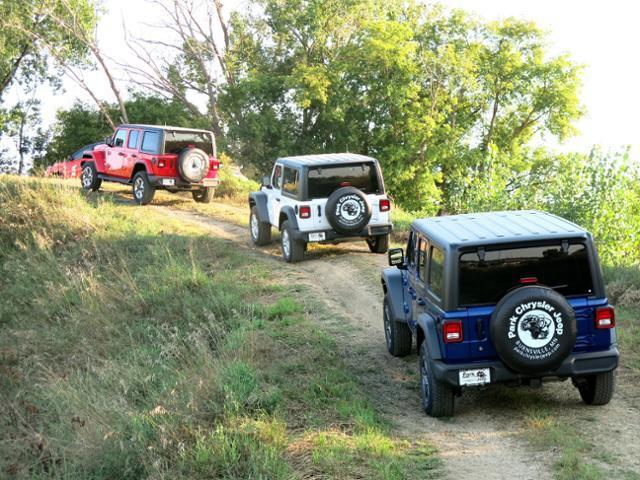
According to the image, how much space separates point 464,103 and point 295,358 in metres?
33.2

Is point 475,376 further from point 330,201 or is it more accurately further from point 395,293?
point 330,201

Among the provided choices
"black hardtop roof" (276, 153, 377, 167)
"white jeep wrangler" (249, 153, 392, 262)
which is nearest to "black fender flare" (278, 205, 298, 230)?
"white jeep wrangler" (249, 153, 392, 262)

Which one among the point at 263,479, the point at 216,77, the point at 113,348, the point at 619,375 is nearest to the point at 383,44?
the point at 216,77

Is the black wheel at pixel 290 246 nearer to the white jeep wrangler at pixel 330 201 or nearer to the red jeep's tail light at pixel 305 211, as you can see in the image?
the white jeep wrangler at pixel 330 201

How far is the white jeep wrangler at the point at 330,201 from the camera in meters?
13.9

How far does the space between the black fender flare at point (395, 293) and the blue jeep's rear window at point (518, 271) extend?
2246mm

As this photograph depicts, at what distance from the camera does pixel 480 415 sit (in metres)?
7.69

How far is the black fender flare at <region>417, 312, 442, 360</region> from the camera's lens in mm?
7300

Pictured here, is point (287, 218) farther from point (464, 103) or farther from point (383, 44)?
point (464, 103)

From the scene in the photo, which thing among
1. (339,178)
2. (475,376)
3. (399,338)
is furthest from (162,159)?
(475,376)

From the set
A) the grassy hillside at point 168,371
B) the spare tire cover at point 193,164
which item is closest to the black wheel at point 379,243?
the grassy hillside at point 168,371

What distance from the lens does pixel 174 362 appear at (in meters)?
9.59

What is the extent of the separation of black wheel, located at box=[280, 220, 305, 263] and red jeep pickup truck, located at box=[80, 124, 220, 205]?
20.3 feet

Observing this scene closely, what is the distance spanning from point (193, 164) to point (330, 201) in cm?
737
